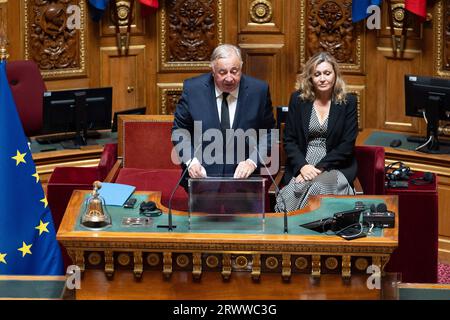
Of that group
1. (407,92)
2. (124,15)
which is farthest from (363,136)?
(124,15)

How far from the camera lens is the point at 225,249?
4469mm

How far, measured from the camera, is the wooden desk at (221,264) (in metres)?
4.45

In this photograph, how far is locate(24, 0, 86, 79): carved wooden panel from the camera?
26.6ft

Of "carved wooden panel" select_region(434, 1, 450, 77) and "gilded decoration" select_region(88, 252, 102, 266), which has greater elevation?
"carved wooden panel" select_region(434, 1, 450, 77)

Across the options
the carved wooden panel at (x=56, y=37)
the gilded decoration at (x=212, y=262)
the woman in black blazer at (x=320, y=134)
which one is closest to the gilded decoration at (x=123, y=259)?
the gilded decoration at (x=212, y=262)

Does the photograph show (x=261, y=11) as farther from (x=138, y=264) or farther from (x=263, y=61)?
(x=138, y=264)

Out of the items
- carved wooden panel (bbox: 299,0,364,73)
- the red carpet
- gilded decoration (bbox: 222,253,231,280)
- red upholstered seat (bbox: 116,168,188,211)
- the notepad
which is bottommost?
the red carpet

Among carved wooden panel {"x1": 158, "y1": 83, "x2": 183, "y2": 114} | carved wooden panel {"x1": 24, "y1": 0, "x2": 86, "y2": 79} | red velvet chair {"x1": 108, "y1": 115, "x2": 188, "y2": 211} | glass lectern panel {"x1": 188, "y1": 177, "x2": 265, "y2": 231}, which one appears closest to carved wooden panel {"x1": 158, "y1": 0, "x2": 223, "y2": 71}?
carved wooden panel {"x1": 158, "y1": 83, "x2": 183, "y2": 114}

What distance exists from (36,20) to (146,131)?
1.92 m

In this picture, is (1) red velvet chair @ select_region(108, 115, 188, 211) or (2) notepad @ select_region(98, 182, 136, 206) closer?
(2) notepad @ select_region(98, 182, 136, 206)

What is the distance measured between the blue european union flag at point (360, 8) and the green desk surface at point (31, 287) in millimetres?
4304

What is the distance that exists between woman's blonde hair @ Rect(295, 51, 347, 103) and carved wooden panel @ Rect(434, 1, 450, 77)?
217 centimetres

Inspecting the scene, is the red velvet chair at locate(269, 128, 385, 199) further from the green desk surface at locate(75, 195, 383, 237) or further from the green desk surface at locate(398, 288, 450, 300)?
the green desk surface at locate(398, 288, 450, 300)

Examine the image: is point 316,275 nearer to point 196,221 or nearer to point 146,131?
point 196,221
